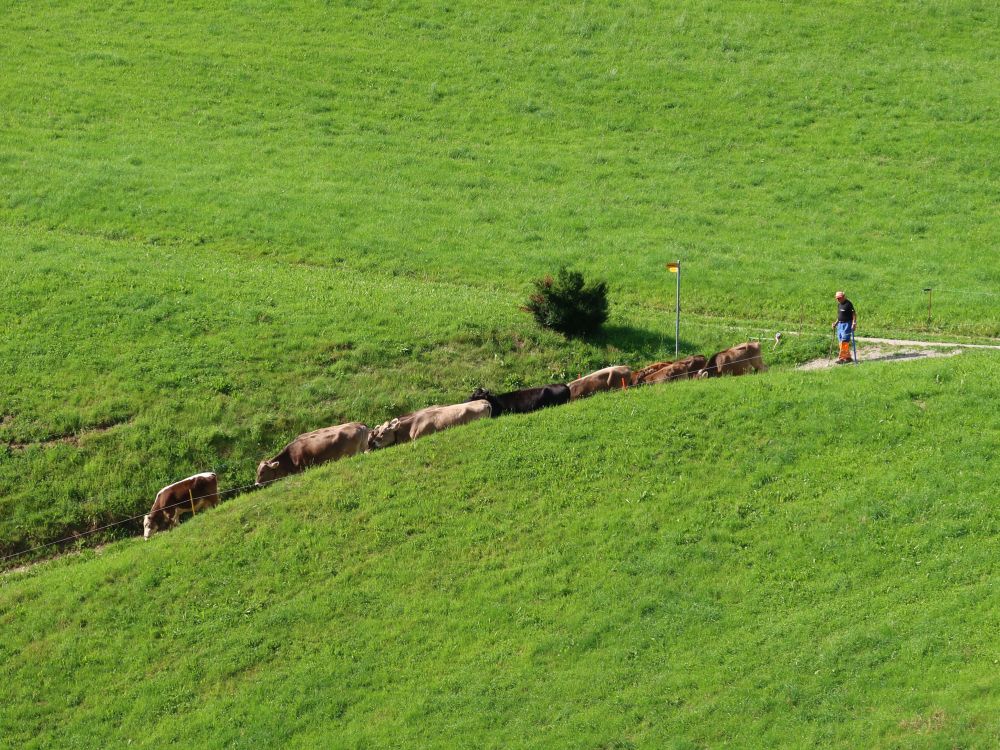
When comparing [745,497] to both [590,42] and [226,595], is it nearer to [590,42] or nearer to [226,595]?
[226,595]

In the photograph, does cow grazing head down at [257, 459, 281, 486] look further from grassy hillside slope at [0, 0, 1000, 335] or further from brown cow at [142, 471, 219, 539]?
grassy hillside slope at [0, 0, 1000, 335]

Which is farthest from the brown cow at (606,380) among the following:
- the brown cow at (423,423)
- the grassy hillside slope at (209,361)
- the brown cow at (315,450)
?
the brown cow at (315,450)

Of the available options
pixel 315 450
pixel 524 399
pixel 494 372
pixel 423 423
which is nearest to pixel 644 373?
pixel 524 399

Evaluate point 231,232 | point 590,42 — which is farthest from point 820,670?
point 590,42

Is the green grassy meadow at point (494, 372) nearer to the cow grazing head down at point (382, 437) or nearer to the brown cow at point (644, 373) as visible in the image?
the cow grazing head down at point (382, 437)

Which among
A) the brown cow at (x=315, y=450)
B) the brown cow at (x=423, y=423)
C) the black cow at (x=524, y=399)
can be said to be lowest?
the brown cow at (x=315, y=450)

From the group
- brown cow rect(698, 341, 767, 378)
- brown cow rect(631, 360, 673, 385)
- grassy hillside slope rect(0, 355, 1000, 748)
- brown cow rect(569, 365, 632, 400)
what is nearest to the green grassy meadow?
grassy hillside slope rect(0, 355, 1000, 748)

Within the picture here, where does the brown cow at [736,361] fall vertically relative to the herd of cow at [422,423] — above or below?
above
